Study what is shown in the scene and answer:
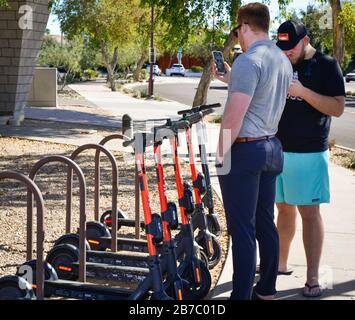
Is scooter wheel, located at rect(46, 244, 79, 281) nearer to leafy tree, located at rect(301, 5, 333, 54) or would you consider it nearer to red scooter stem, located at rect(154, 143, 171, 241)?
red scooter stem, located at rect(154, 143, 171, 241)

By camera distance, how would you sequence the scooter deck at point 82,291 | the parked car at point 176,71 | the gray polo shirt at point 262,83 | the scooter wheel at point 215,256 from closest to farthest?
the gray polo shirt at point 262,83 → the scooter deck at point 82,291 → the scooter wheel at point 215,256 → the parked car at point 176,71

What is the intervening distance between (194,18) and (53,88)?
1314cm

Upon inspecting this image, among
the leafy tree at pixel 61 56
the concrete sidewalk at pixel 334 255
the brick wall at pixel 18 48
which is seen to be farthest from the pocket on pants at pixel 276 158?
the leafy tree at pixel 61 56

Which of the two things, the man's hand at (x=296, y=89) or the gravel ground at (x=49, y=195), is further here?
the gravel ground at (x=49, y=195)

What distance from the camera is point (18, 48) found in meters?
17.2

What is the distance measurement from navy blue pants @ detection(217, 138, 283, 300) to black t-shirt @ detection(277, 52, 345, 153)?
1.92ft

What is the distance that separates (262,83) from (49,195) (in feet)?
17.3

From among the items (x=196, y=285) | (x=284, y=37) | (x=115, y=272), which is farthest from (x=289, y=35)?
(x=115, y=272)

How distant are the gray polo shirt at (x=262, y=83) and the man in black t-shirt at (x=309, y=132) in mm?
536

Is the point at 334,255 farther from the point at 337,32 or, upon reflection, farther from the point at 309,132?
the point at 337,32

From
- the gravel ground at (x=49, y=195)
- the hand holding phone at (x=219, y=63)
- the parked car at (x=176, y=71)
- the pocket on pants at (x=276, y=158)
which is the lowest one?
the parked car at (x=176, y=71)

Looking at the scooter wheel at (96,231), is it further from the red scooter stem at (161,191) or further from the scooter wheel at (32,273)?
the red scooter stem at (161,191)

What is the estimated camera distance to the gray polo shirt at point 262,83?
14.0ft
